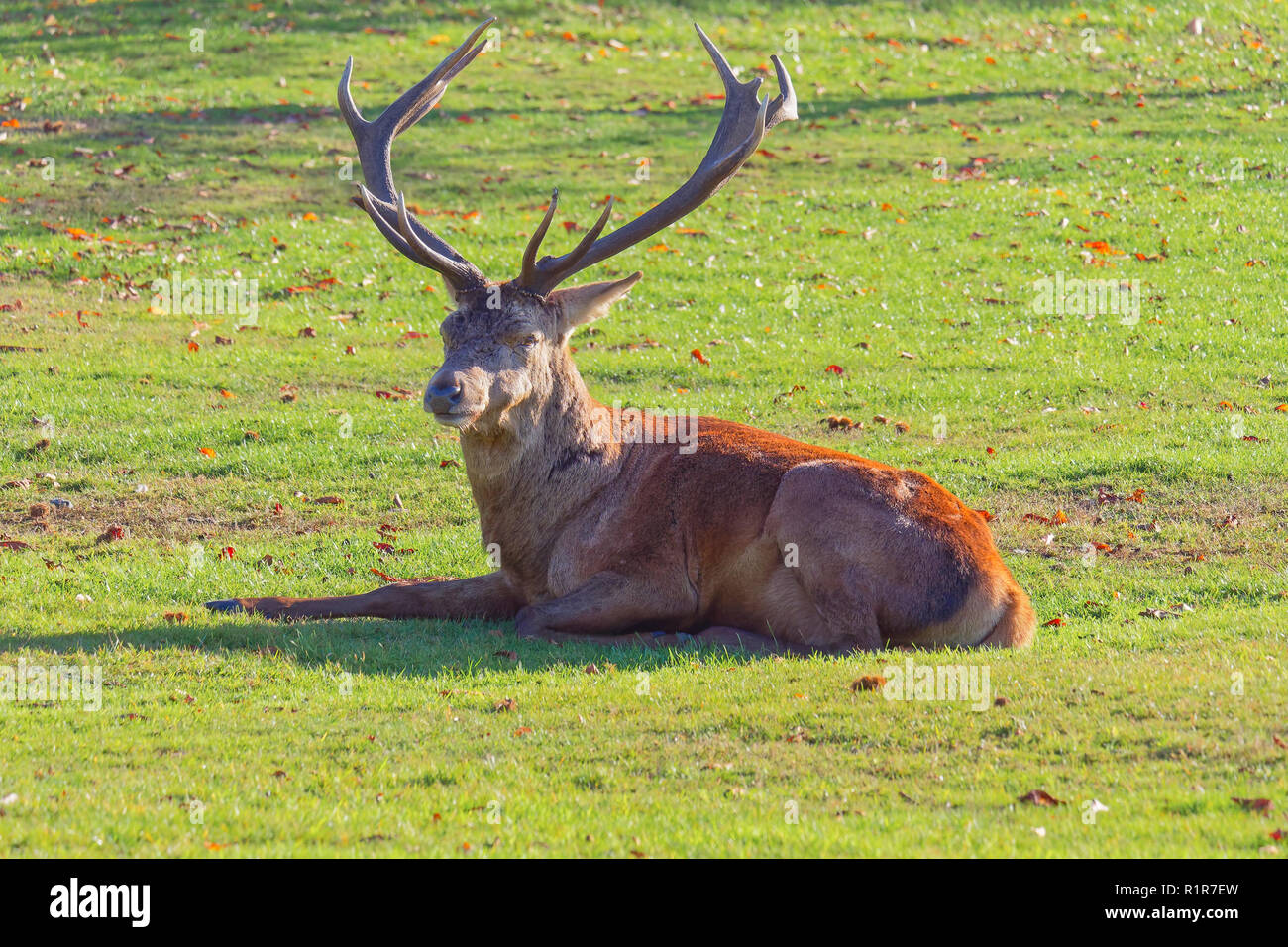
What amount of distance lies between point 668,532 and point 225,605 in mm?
2636

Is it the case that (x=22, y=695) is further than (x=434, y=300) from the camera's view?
No

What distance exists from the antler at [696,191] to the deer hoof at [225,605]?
99.3 inches

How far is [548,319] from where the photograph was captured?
8914 millimetres

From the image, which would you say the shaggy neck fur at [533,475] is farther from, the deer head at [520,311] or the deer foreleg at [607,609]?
the deer foreleg at [607,609]

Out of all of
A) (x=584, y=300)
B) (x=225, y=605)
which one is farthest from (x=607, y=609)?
(x=225, y=605)

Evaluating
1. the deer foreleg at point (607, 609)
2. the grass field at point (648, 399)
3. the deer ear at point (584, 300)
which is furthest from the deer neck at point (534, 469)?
the grass field at point (648, 399)

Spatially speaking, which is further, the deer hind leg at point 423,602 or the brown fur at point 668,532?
the deer hind leg at point 423,602

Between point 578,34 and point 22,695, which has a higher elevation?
point 578,34

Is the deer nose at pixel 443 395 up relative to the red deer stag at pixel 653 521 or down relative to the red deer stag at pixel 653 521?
up

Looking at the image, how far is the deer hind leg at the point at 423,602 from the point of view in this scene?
884cm

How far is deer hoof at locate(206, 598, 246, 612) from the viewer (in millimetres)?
8795
